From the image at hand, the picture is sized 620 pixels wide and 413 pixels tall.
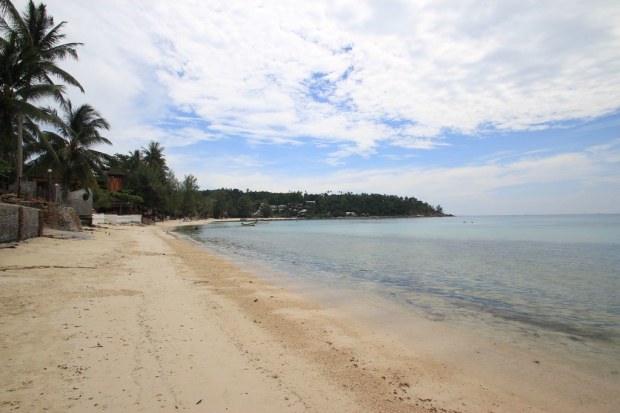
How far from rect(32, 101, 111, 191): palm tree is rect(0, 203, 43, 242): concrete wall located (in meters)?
16.9

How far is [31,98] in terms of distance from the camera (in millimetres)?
19141

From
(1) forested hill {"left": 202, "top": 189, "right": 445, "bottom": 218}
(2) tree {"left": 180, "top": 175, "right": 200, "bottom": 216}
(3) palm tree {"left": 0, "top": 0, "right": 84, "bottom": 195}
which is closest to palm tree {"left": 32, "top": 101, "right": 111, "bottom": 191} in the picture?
(3) palm tree {"left": 0, "top": 0, "right": 84, "bottom": 195}

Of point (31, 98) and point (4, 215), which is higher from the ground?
point (31, 98)

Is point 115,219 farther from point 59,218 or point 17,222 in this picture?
point 17,222

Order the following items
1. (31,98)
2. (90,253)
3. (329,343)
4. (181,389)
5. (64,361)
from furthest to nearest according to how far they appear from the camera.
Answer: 1. (31,98)
2. (90,253)
3. (329,343)
4. (64,361)
5. (181,389)

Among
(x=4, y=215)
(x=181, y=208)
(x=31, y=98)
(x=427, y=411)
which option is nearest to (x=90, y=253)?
(x=4, y=215)

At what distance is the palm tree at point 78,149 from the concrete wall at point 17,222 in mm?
16909

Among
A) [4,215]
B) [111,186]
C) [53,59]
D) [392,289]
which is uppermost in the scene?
[53,59]

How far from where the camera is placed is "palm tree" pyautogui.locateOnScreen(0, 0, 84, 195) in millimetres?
17141

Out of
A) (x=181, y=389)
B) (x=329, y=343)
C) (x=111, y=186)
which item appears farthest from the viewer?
(x=111, y=186)

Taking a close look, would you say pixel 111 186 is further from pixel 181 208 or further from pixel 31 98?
pixel 31 98

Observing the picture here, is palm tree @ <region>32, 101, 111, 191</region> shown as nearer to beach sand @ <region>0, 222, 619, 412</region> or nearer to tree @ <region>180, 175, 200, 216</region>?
beach sand @ <region>0, 222, 619, 412</region>

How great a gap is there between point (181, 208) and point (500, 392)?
8734cm

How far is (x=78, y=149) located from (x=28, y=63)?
15.3 metres
